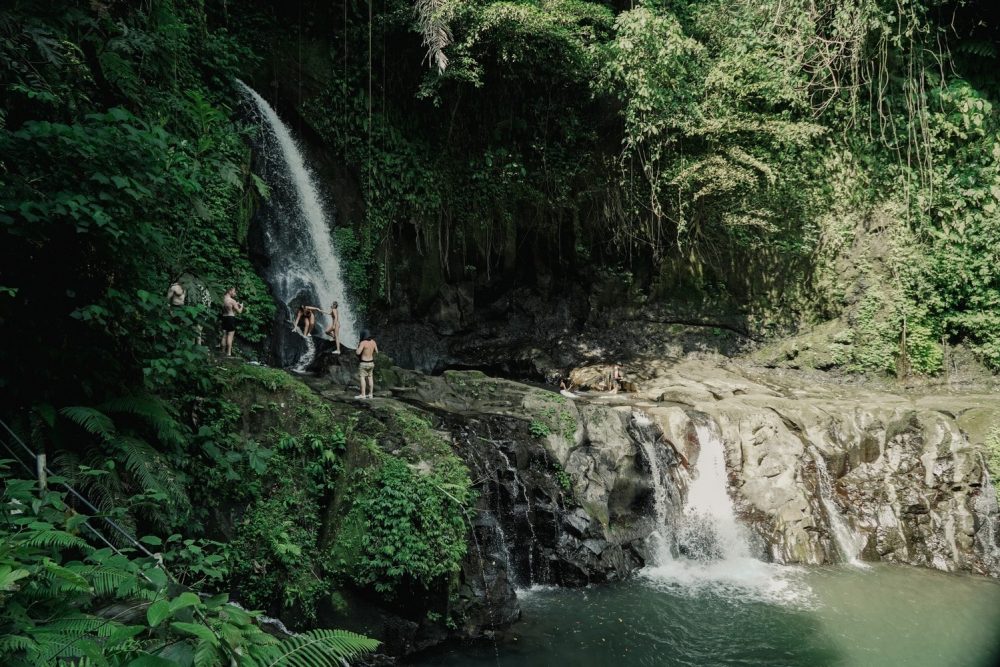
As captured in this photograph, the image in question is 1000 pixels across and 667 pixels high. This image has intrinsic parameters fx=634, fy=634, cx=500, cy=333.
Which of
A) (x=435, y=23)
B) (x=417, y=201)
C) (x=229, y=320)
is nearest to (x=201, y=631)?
(x=229, y=320)

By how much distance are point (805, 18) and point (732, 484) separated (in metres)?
9.72

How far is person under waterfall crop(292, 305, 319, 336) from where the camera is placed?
469 inches

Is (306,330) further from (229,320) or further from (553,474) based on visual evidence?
(553,474)

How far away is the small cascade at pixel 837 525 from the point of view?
9922mm

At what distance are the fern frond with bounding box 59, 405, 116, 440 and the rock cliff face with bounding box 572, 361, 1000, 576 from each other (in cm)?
801

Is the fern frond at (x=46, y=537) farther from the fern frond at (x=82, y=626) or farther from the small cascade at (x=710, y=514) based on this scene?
the small cascade at (x=710, y=514)

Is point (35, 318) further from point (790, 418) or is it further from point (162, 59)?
point (790, 418)

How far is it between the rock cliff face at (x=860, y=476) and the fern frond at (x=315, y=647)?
27.8 feet

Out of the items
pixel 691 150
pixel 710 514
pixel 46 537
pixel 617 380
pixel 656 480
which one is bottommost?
pixel 710 514

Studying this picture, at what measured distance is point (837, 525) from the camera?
10.2 metres

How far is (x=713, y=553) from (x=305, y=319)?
8.31 meters

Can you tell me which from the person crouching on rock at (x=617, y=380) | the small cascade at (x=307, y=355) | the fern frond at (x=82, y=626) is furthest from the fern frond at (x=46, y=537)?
the person crouching on rock at (x=617, y=380)

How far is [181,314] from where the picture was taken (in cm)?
540

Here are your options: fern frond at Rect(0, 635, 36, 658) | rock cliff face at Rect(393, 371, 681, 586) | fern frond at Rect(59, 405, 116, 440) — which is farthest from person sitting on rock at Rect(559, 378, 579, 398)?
fern frond at Rect(0, 635, 36, 658)
